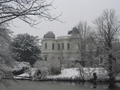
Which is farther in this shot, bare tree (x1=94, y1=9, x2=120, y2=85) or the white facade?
the white facade

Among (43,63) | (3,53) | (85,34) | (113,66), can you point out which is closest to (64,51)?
(85,34)

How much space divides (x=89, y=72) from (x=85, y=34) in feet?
48.3

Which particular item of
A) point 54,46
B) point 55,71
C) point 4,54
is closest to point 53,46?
point 54,46

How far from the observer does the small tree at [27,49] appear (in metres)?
32.1

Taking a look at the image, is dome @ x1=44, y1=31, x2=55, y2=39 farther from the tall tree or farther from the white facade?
the tall tree

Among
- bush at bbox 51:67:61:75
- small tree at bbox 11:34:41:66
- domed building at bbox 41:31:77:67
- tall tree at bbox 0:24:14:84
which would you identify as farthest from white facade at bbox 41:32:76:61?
tall tree at bbox 0:24:14:84

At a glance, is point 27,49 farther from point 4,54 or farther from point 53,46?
point 4,54

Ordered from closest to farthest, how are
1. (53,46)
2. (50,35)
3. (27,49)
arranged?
(27,49)
(53,46)
(50,35)

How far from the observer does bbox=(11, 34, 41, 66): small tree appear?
32062 millimetres

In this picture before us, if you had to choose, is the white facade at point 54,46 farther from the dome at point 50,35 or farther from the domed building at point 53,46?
the dome at point 50,35

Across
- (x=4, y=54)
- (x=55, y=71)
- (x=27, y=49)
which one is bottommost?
(x=55, y=71)

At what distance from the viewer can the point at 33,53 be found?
32.9 m

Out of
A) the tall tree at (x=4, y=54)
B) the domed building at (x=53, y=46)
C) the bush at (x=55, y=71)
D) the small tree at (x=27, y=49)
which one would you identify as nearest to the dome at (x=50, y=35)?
the domed building at (x=53, y=46)

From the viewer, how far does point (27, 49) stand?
3228 centimetres
